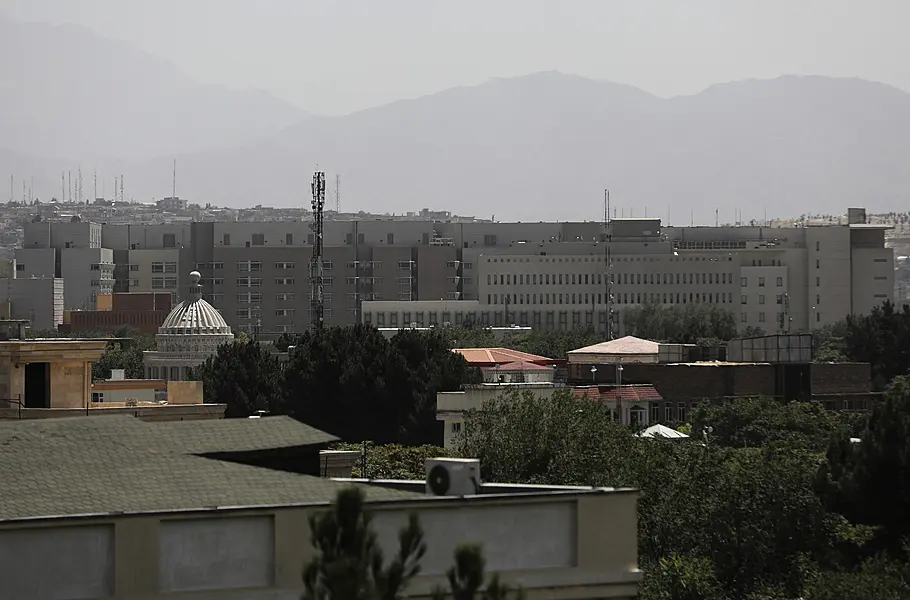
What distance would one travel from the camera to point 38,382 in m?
44.8

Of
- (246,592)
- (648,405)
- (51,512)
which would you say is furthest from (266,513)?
(648,405)

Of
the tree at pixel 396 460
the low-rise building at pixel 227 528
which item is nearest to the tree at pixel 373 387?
the tree at pixel 396 460

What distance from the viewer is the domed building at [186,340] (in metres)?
Answer: 106

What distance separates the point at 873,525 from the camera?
3628 centimetres

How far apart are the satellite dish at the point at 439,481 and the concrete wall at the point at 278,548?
1590 millimetres

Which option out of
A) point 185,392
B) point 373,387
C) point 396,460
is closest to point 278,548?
point 396,460

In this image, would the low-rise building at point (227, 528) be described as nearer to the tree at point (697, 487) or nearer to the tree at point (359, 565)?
the tree at point (359, 565)

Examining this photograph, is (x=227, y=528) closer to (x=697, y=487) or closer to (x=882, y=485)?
(x=882, y=485)

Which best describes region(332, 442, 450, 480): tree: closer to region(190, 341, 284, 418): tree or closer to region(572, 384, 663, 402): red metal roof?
region(190, 341, 284, 418): tree

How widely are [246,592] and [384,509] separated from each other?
1.18 metres

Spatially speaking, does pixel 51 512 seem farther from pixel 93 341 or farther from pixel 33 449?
pixel 93 341

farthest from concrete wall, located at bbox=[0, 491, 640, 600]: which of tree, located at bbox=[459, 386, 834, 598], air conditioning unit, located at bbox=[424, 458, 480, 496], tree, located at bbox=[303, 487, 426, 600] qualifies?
tree, located at bbox=[459, 386, 834, 598]

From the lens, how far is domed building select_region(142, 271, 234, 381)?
106m

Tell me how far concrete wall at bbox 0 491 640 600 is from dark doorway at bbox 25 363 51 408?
94.7 ft
